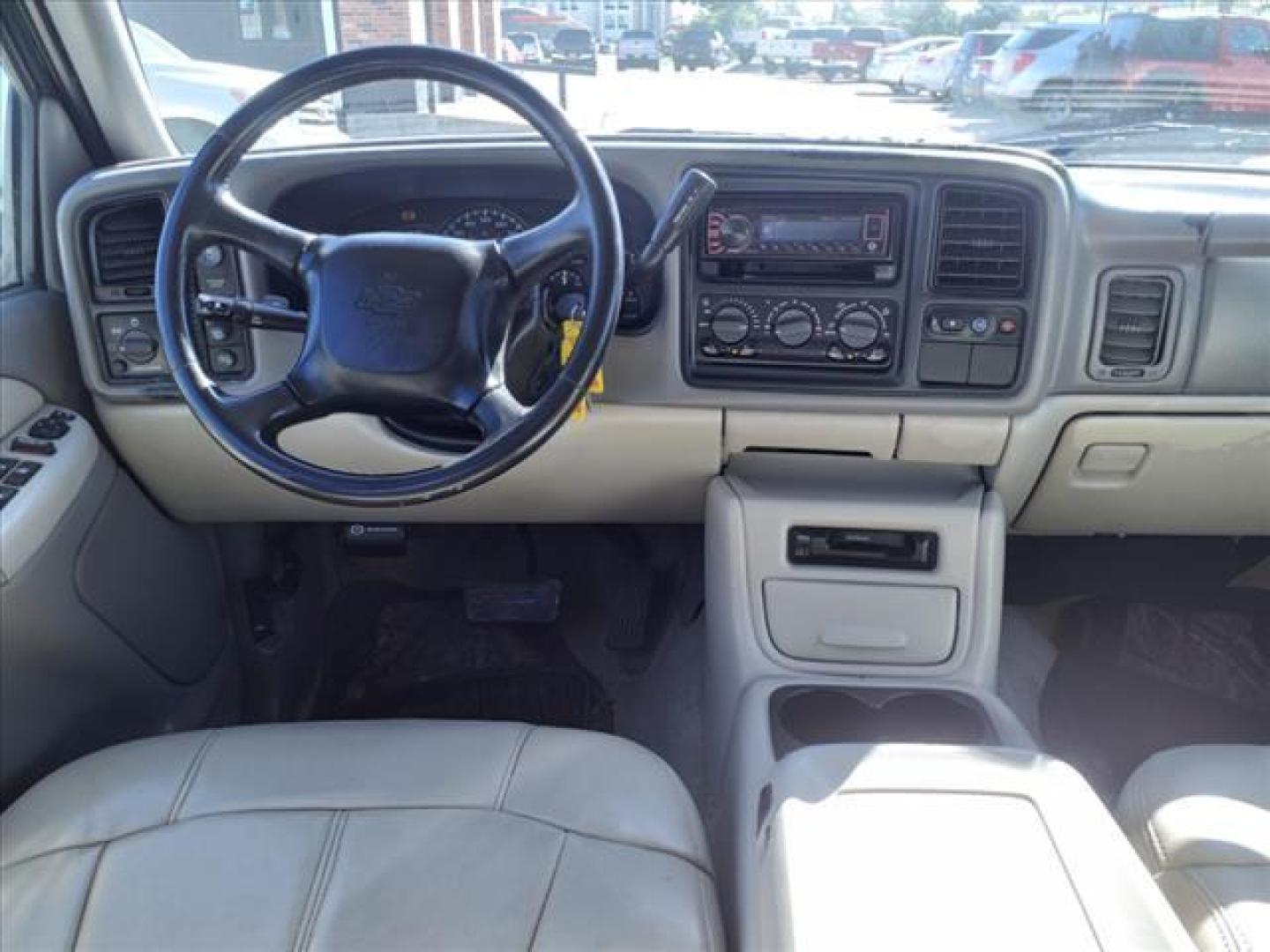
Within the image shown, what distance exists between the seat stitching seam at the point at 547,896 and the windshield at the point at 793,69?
0.97m

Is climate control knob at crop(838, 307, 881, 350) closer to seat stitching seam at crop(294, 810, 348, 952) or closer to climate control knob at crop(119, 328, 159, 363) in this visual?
seat stitching seam at crop(294, 810, 348, 952)

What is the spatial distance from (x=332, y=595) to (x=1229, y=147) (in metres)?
1.92

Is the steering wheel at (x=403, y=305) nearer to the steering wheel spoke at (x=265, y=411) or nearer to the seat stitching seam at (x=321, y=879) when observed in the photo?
the steering wheel spoke at (x=265, y=411)

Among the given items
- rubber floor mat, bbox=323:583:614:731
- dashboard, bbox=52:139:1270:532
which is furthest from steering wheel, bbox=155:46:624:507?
rubber floor mat, bbox=323:583:614:731

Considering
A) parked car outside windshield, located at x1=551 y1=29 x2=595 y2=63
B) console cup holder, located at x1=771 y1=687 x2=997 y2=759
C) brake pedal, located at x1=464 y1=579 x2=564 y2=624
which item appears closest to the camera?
console cup holder, located at x1=771 y1=687 x2=997 y2=759

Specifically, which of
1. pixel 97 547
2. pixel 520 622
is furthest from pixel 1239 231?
pixel 97 547

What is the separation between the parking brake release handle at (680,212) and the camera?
Answer: 125 cm

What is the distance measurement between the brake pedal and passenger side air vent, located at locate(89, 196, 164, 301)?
0.93 meters

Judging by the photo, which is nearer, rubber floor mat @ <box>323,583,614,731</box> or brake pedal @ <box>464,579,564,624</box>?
rubber floor mat @ <box>323,583,614,731</box>

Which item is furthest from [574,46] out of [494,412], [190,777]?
[190,777]

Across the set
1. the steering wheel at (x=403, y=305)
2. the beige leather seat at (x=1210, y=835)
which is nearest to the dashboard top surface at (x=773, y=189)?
the steering wheel at (x=403, y=305)

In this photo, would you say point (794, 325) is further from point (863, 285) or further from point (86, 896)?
point (86, 896)

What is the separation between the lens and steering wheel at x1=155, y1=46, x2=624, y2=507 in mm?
1146

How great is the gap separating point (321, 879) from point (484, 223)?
37.7 inches
